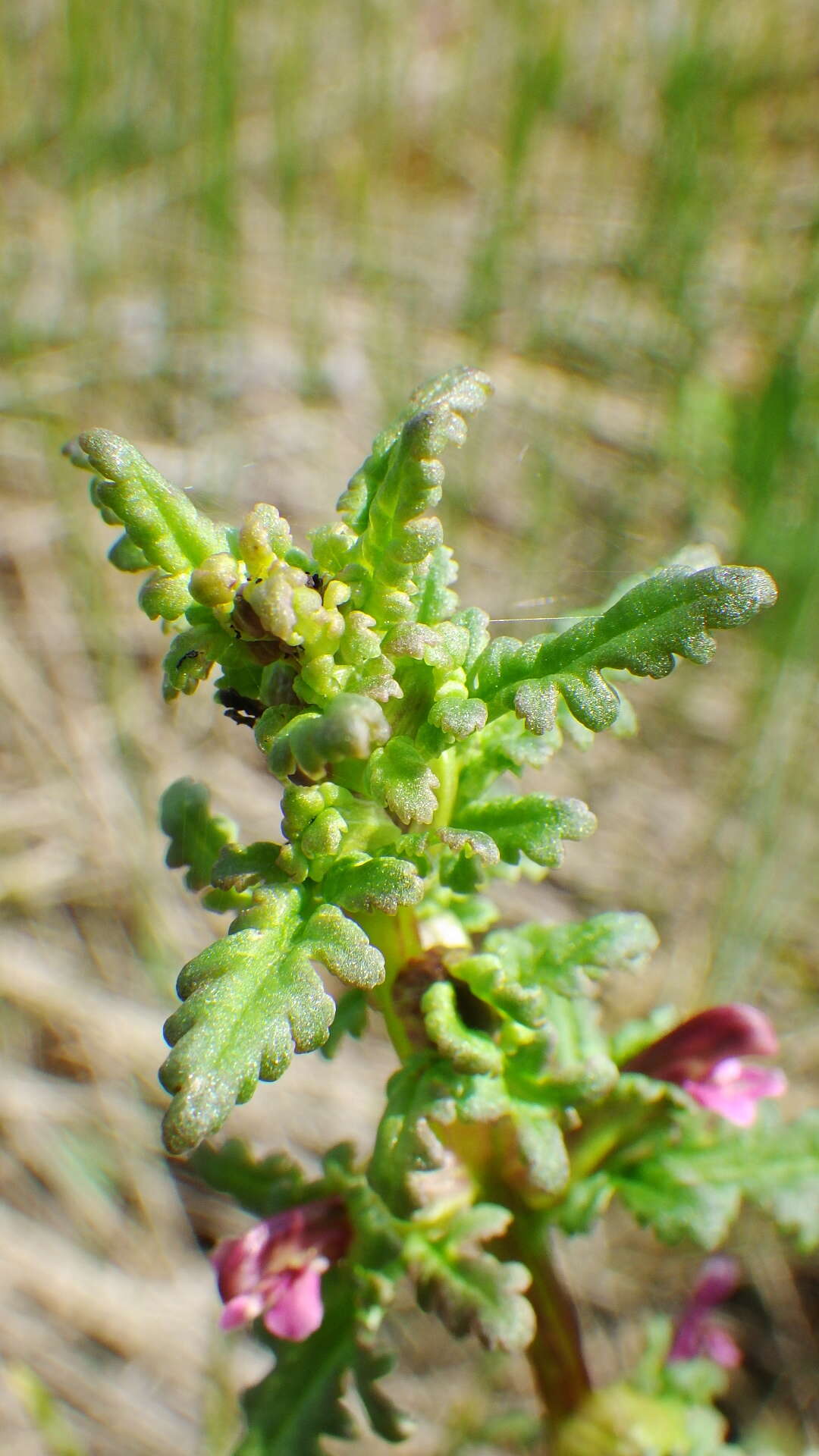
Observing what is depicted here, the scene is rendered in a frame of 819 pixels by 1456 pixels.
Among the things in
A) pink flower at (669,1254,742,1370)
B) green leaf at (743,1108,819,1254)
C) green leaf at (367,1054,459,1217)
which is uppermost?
green leaf at (367,1054,459,1217)

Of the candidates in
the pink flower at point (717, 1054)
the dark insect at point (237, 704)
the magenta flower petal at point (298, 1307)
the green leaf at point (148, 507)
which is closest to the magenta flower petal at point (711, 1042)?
the pink flower at point (717, 1054)

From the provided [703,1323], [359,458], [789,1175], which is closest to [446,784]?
[789,1175]

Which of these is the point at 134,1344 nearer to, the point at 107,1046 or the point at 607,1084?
the point at 107,1046

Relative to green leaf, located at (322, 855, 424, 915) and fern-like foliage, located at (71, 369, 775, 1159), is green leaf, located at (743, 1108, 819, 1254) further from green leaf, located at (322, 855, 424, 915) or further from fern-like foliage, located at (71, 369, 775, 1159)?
green leaf, located at (322, 855, 424, 915)

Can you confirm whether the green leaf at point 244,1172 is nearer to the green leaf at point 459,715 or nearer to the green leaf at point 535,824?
the green leaf at point 535,824

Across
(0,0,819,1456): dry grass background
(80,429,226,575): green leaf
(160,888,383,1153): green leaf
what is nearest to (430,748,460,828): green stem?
(160,888,383,1153): green leaf

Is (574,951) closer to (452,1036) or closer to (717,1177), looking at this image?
(452,1036)
